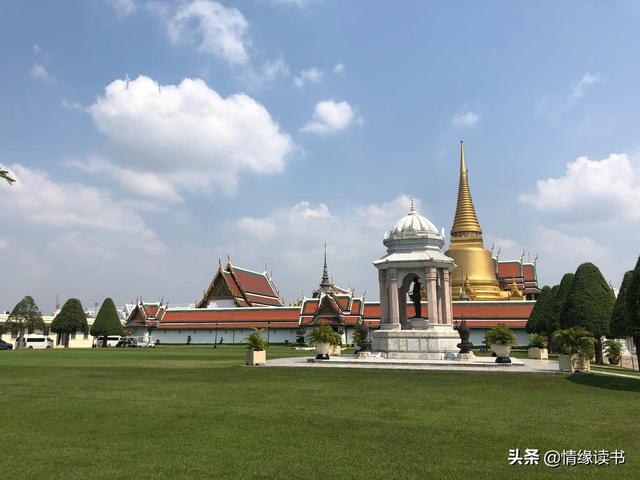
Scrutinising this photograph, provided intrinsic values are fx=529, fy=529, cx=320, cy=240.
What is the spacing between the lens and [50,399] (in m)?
15.9

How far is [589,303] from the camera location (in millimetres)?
36344

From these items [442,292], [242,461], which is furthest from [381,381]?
[442,292]

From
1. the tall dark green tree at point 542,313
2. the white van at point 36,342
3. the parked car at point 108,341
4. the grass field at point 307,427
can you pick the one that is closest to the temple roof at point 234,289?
the parked car at point 108,341

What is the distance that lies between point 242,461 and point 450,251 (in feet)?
245

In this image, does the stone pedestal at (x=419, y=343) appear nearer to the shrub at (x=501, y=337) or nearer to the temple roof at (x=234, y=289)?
the shrub at (x=501, y=337)

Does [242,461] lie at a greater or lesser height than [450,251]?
lesser

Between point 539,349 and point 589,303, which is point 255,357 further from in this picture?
point 589,303

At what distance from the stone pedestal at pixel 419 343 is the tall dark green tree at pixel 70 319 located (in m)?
49.8

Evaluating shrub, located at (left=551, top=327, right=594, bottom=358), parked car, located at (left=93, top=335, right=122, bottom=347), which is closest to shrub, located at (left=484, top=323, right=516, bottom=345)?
shrub, located at (left=551, top=327, right=594, bottom=358)

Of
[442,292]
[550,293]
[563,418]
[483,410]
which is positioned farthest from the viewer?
[550,293]

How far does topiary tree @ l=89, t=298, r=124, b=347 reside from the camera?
67312mm

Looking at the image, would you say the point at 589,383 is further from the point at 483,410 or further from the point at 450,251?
the point at 450,251

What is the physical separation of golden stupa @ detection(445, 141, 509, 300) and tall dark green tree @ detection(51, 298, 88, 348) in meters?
51.2

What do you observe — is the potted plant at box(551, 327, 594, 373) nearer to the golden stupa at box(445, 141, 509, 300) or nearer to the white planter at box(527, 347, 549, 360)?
the white planter at box(527, 347, 549, 360)
